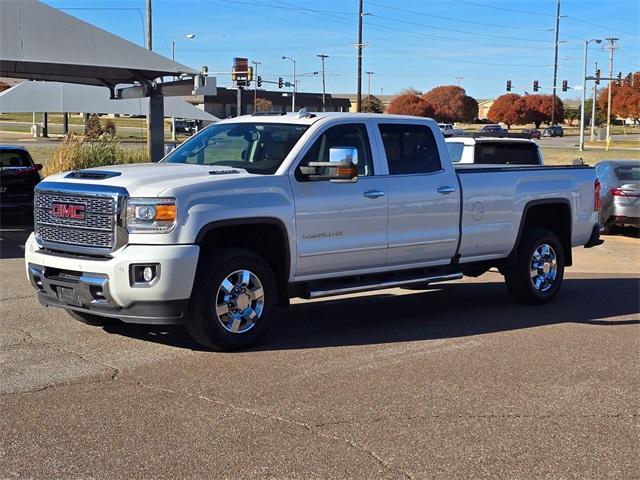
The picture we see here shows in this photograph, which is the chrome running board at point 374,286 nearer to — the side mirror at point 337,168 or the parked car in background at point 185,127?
the side mirror at point 337,168

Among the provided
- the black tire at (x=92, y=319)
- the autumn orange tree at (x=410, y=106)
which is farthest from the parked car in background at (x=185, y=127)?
the black tire at (x=92, y=319)

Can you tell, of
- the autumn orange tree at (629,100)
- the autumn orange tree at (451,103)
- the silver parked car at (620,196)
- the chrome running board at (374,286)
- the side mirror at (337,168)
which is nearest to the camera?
the side mirror at (337,168)

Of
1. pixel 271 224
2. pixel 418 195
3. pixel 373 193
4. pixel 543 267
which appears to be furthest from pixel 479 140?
pixel 271 224

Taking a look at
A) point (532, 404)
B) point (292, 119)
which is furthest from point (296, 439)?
point (292, 119)

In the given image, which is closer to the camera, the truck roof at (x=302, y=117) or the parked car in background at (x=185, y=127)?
the truck roof at (x=302, y=117)

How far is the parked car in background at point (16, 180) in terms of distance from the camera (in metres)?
17.1

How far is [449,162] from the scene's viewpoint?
9.12 m

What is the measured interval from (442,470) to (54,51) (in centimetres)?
1318

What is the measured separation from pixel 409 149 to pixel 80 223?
11.4ft

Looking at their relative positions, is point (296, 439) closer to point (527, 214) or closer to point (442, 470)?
point (442, 470)

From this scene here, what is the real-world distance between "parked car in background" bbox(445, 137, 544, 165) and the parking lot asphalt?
198 inches

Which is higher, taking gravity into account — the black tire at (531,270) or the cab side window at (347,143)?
the cab side window at (347,143)

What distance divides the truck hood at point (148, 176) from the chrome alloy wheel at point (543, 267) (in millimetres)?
3994

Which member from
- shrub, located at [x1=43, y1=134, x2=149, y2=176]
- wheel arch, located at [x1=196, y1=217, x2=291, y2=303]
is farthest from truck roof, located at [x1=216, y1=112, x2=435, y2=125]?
shrub, located at [x1=43, y1=134, x2=149, y2=176]
